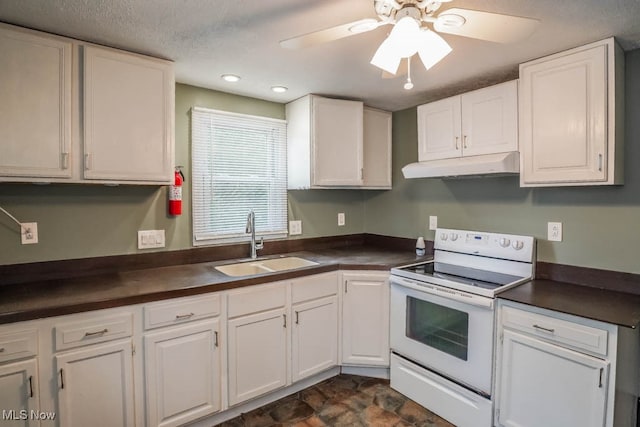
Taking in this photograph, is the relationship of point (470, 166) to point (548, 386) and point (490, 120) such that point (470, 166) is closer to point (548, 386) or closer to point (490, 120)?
point (490, 120)

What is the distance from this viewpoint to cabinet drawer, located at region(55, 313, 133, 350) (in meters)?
1.57

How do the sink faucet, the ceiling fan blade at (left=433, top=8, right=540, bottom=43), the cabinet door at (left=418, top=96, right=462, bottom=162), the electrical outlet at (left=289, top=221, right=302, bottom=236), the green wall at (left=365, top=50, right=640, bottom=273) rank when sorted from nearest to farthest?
the ceiling fan blade at (left=433, top=8, right=540, bottom=43) < the green wall at (left=365, top=50, right=640, bottom=273) < the cabinet door at (left=418, top=96, right=462, bottom=162) < the sink faucet < the electrical outlet at (left=289, top=221, right=302, bottom=236)

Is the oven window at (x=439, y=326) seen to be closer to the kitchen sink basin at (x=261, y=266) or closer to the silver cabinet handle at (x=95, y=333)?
the kitchen sink basin at (x=261, y=266)

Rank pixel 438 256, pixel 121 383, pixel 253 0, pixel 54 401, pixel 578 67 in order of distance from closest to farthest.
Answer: pixel 253 0 → pixel 54 401 → pixel 121 383 → pixel 578 67 → pixel 438 256

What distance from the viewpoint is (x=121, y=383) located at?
173 centimetres

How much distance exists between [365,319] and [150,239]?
159 centimetres

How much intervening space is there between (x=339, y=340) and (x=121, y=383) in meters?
1.40

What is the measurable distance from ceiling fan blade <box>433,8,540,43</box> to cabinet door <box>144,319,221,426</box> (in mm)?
1816

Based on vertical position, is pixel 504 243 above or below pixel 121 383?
above

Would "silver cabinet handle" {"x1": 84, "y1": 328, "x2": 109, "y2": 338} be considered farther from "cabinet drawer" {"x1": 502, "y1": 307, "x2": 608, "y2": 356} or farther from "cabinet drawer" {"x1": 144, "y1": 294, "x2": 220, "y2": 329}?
→ "cabinet drawer" {"x1": 502, "y1": 307, "x2": 608, "y2": 356}

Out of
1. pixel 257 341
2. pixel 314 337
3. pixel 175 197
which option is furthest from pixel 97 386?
pixel 314 337

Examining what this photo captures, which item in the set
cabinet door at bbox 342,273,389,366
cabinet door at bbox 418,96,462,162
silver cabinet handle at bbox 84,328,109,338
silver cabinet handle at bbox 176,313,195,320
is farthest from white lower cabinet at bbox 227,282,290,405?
cabinet door at bbox 418,96,462,162

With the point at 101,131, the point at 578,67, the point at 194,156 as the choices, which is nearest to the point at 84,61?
the point at 101,131

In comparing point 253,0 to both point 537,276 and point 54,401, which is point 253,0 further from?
point 537,276
